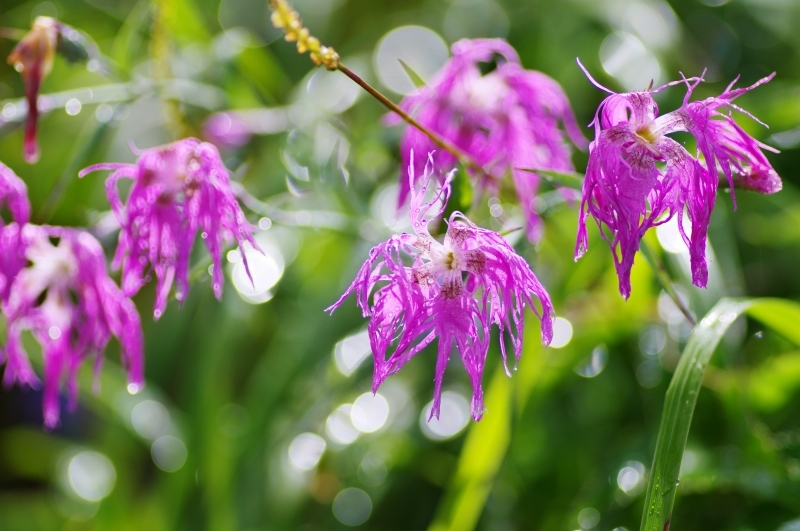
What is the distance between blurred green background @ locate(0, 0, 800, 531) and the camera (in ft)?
2.65

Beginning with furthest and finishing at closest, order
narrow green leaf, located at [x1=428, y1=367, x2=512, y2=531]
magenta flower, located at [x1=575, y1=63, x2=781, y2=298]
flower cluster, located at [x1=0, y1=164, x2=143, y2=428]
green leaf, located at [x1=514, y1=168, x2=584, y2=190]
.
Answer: narrow green leaf, located at [x1=428, y1=367, x2=512, y2=531] → flower cluster, located at [x1=0, y1=164, x2=143, y2=428] → green leaf, located at [x1=514, y1=168, x2=584, y2=190] → magenta flower, located at [x1=575, y1=63, x2=781, y2=298]

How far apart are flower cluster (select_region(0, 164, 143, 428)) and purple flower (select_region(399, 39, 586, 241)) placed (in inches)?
12.6

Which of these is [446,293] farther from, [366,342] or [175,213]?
[366,342]

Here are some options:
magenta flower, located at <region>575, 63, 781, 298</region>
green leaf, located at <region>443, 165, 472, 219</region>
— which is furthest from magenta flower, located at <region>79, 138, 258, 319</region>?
magenta flower, located at <region>575, 63, 781, 298</region>

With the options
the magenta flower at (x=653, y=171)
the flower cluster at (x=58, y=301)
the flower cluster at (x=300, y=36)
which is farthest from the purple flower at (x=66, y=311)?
the magenta flower at (x=653, y=171)

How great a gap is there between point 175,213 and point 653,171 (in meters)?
0.38

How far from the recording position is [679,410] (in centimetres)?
49

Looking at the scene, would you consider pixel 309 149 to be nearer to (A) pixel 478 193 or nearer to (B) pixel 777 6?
(A) pixel 478 193

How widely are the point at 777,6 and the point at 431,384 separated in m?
0.89

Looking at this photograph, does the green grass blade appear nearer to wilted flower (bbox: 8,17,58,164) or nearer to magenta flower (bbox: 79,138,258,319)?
magenta flower (bbox: 79,138,258,319)

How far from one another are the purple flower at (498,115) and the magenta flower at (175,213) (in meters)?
0.20

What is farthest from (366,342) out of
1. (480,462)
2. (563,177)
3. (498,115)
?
(563,177)

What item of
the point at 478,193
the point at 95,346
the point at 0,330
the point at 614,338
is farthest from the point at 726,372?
the point at 0,330

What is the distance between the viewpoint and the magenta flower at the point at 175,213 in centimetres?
59
